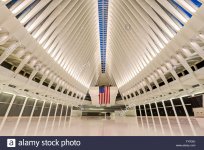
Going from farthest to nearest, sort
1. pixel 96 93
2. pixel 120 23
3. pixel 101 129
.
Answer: pixel 96 93, pixel 120 23, pixel 101 129

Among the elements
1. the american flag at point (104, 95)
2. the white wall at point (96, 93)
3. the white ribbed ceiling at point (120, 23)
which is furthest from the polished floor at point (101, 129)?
the american flag at point (104, 95)

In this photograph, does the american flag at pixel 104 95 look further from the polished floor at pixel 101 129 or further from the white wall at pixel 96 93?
the polished floor at pixel 101 129

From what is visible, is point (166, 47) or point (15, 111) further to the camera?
point (15, 111)

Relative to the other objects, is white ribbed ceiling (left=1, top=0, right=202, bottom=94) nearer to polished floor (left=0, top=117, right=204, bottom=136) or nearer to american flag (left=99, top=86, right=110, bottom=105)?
polished floor (left=0, top=117, right=204, bottom=136)

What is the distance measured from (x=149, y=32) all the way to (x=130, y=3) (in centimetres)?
285

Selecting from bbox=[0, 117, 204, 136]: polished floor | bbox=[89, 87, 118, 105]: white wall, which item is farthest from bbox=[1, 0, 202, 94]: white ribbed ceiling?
bbox=[89, 87, 118, 105]: white wall

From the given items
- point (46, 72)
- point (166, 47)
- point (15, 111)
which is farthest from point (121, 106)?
point (166, 47)

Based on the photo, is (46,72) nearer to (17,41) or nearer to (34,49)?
(34,49)

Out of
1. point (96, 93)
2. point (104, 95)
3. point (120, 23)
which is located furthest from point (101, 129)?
point (104, 95)

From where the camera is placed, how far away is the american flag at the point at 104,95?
4628 cm

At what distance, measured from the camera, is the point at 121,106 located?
151 ft

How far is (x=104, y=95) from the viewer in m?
46.5

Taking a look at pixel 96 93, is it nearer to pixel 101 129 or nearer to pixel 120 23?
pixel 120 23

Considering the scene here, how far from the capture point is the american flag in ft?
152
